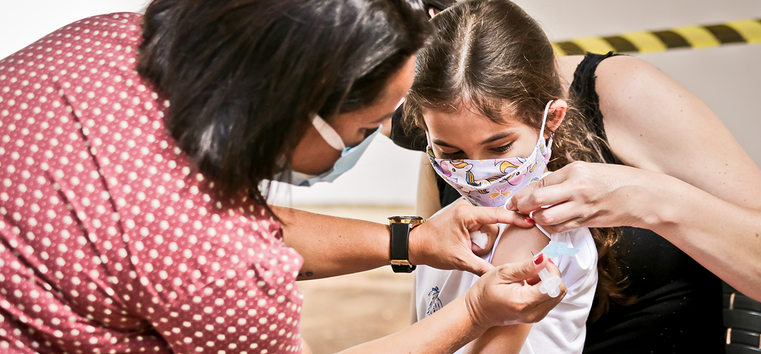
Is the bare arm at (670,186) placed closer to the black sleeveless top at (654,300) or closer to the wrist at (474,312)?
the black sleeveless top at (654,300)

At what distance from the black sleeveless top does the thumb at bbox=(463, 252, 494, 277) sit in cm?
40

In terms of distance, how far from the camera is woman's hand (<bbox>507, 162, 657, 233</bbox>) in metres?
1.23

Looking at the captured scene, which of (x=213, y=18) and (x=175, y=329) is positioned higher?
(x=213, y=18)

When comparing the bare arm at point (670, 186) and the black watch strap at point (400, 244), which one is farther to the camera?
the black watch strap at point (400, 244)

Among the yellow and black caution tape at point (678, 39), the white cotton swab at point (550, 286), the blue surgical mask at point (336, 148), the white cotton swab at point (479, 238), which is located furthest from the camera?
the yellow and black caution tape at point (678, 39)

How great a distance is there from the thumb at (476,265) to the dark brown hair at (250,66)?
0.62m

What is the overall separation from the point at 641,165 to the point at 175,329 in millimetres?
1151

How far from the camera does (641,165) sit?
146cm

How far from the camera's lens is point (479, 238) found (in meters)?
1.41

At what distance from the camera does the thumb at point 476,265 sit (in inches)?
52.8

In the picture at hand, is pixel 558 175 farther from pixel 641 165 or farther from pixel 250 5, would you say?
pixel 250 5

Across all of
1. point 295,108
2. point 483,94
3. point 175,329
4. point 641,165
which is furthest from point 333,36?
point 641,165

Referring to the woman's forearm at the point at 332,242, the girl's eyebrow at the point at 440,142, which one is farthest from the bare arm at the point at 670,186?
the woman's forearm at the point at 332,242

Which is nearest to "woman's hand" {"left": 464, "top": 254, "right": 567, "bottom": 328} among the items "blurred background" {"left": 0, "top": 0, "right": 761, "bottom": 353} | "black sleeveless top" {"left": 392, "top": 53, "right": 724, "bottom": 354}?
"black sleeveless top" {"left": 392, "top": 53, "right": 724, "bottom": 354}
